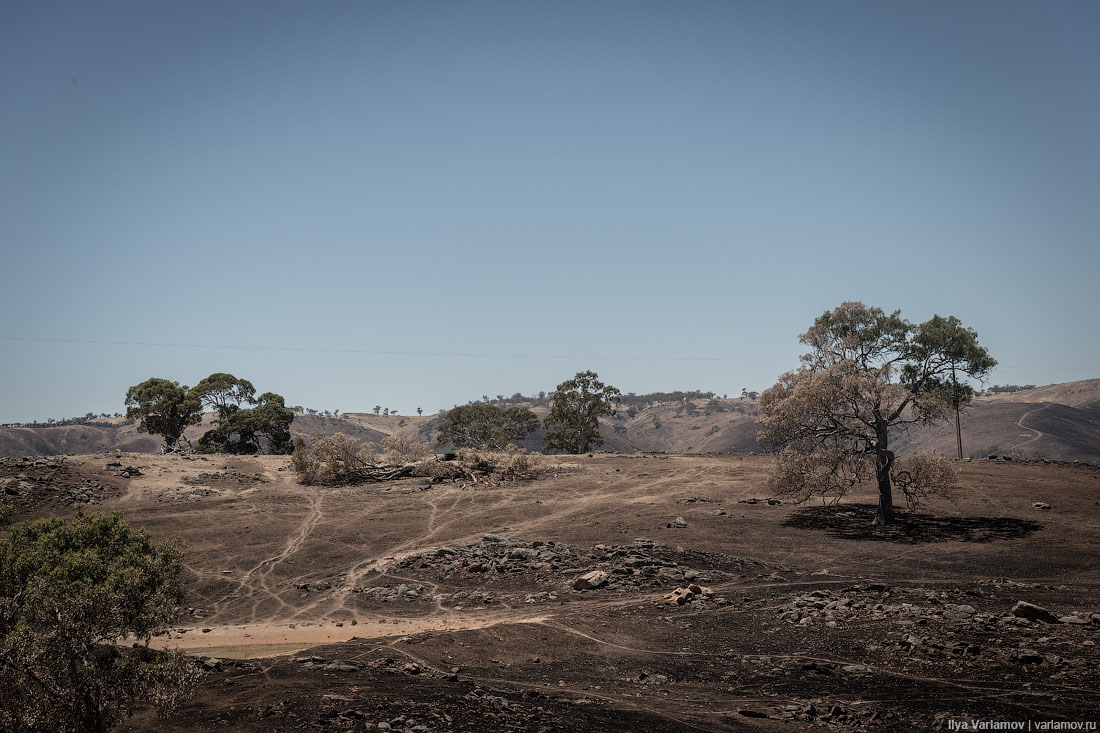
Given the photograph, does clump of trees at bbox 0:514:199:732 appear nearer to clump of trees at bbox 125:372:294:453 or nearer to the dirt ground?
the dirt ground

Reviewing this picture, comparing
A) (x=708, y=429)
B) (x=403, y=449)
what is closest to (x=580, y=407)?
(x=403, y=449)

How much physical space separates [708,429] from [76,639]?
143785mm

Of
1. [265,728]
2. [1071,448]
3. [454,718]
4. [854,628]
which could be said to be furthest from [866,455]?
[1071,448]

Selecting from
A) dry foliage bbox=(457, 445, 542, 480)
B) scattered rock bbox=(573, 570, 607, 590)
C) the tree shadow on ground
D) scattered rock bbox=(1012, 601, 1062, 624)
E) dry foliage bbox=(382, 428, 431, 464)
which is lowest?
scattered rock bbox=(573, 570, 607, 590)

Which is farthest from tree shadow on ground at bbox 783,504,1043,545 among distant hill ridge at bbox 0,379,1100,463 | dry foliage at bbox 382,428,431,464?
distant hill ridge at bbox 0,379,1100,463

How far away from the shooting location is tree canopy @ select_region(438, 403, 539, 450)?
69.2m

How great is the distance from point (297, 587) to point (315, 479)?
20.9 m

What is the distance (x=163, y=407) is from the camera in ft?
206

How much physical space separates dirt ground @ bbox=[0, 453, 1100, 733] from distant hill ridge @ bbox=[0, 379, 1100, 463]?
32.6m

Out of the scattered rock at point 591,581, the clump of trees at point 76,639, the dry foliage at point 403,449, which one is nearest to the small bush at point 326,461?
the dry foliage at point 403,449

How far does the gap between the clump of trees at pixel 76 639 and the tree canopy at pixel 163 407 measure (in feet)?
203

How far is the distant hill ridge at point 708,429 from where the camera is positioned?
300ft

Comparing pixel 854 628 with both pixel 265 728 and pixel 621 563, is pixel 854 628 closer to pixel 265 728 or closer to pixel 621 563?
pixel 621 563

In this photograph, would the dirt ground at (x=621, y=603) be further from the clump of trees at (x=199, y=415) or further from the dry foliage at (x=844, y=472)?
the clump of trees at (x=199, y=415)
